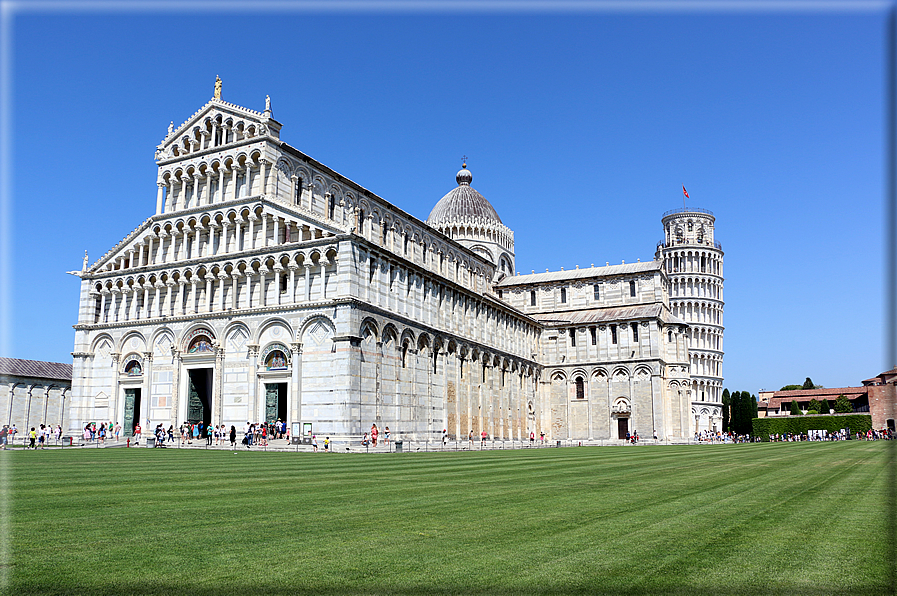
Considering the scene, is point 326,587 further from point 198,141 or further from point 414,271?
point 198,141

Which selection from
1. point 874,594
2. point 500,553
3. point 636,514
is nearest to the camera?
point 874,594

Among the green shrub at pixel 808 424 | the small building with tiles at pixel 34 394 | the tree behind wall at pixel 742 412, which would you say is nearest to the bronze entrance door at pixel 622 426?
the green shrub at pixel 808 424

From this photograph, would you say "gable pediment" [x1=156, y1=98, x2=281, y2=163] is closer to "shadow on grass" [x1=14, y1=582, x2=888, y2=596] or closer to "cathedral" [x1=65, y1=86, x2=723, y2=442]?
"cathedral" [x1=65, y1=86, x2=723, y2=442]

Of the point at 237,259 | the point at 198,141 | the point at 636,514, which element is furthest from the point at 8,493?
the point at 198,141

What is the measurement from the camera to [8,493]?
43.1 ft

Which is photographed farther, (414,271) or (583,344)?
(583,344)

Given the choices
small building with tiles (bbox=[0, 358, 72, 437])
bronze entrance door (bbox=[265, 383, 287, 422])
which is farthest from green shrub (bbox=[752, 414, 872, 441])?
small building with tiles (bbox=[0, 358, 72, 437])

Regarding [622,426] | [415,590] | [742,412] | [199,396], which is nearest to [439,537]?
[415,590]

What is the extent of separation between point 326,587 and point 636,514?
665 cm

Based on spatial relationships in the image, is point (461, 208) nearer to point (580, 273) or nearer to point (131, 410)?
point (580, 273)

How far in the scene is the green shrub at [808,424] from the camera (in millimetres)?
86438

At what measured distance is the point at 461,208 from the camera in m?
96.1

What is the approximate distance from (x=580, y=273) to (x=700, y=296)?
134ft

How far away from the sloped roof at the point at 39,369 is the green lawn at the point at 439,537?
5613 centimetres
